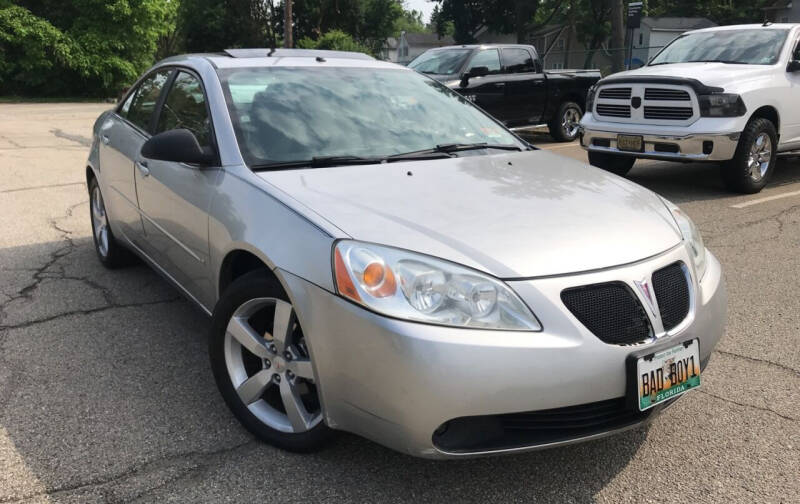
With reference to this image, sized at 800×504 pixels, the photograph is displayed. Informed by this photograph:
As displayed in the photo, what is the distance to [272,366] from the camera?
2.66 meters

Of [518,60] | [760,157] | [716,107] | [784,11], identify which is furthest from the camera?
[784,11]

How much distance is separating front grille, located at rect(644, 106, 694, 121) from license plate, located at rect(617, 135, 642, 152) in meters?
0.29

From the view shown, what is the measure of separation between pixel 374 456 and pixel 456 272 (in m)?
0.89

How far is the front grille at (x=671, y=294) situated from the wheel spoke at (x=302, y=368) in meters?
1.24

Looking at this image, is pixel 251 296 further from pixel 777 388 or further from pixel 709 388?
pixel 777 388

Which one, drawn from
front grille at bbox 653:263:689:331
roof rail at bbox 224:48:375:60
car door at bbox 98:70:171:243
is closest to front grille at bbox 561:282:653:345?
front grille at bbox 653:263:689:331

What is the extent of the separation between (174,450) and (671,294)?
1975mm

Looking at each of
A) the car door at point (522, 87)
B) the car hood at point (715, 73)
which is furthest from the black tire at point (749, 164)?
the car door at point (522, 87)

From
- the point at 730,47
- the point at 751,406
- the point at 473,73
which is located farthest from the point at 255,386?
the point at 473,73

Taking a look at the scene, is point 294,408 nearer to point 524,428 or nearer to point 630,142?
point 524,428

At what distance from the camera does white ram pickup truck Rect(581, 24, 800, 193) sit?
7172 millimetres

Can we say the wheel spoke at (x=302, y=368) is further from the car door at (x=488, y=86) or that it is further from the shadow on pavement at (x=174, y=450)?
the car door at (x=488, y=86)

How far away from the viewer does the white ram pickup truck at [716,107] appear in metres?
7.17

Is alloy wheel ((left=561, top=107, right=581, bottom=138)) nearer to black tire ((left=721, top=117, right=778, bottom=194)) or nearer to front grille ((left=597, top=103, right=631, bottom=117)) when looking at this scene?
front grille ((left=597, top=103, right=631, bottom=117))
